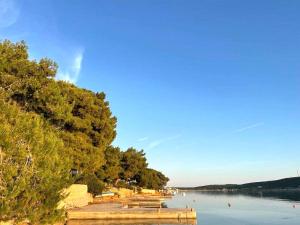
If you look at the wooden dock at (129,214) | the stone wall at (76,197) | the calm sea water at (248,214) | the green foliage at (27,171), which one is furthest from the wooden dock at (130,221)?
the green foliage at (27,171)

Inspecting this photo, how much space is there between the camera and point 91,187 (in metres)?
67.3

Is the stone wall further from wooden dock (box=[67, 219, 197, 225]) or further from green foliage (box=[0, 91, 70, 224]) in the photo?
green foliage (box=[0, 91, 70, 224])

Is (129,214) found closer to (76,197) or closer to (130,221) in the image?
(130,221)

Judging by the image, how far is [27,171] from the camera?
22.1 meters

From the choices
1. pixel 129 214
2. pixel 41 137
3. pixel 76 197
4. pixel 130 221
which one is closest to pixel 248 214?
pixel 129 214

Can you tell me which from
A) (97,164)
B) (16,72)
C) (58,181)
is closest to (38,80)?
(16,72)

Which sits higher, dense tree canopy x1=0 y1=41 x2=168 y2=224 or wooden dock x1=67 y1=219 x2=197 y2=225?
dense tree canopy x1=0 y1=41 x2=168 y2=224

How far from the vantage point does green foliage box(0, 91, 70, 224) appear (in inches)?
833

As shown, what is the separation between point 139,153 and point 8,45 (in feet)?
324

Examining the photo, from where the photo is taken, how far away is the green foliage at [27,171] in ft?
69.4

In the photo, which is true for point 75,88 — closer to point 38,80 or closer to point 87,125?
point 87,125

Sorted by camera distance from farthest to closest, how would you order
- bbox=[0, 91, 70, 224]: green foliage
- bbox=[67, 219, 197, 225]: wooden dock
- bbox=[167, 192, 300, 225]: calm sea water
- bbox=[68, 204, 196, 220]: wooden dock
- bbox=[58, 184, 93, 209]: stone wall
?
1. bbox=[167, 192, 300, 225]: calm sea water
2. bbox=[58, 184, 93, 209]: stone wall
3. bbox=[68, 204, 196, 220]: wooden dock
4. bbox=[67, 219, 197, 225]: wooden dock
5. bbox=[0, 91, 70, 224]: green foliage

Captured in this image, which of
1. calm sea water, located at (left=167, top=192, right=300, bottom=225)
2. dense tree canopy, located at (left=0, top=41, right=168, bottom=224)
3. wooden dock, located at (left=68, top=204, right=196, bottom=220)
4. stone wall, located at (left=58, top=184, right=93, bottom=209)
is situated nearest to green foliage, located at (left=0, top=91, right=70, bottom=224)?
dense tree canopy, located at (left=0, top=41, right=168, bottom=224)

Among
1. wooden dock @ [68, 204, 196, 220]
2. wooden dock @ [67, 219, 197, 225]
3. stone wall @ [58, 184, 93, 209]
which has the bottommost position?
wooden dock @ [67, 219, 197, 225]
